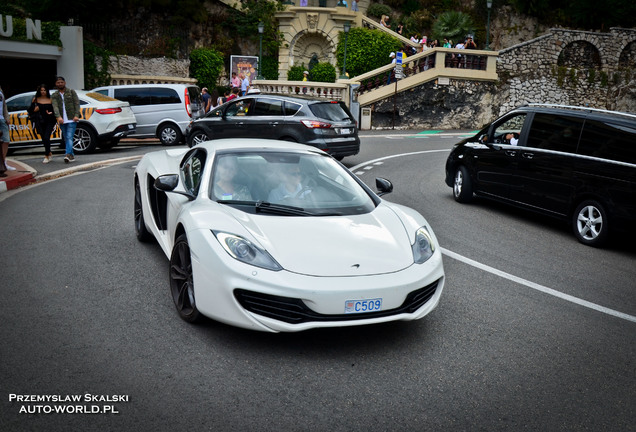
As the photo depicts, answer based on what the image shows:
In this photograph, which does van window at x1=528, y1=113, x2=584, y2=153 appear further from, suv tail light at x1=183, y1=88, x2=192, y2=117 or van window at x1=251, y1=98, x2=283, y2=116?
suv tail light at x1=183, y1=88, x2=192, y2=117

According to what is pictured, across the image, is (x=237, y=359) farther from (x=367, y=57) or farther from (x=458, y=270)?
(x=367, y=57)

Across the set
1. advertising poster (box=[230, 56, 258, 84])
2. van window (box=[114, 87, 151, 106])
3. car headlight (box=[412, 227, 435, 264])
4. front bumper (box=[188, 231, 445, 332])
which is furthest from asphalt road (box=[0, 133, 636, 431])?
advertising poster (box=[230, 56, 258, 84])

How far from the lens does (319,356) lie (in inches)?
192

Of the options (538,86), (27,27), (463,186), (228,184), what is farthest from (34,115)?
(538,86)

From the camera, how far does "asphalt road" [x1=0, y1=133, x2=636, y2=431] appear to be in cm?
403

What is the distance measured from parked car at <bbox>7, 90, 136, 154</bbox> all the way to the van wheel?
528 inches

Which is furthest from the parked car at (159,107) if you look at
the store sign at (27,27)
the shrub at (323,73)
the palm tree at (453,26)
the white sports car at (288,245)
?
the palm tree at (453,26)

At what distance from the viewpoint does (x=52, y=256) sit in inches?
297

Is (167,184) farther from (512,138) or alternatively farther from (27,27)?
(27,27)

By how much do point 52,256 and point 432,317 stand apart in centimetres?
431

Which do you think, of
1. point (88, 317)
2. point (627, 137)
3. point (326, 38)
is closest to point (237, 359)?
point (88, 317)

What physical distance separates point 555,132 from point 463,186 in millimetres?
2218

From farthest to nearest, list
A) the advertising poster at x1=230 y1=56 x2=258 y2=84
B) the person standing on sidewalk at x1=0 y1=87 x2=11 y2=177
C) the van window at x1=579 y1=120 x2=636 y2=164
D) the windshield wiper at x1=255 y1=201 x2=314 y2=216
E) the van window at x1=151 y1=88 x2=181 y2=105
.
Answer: the advertising poster at x1=230 y1=56 x2=258 y2=84, the van window at x1=151 y1=88 x2=181 y2=105, the person standing on sidewalk at x1=0 y1=87 x2=11 y2=177, the van window at x1=579 y1=120 x2=636 y2=164, the windshield wiper at x1=255 y1=201 x2=314 y2=216

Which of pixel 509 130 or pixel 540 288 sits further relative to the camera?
pixel 509 130
